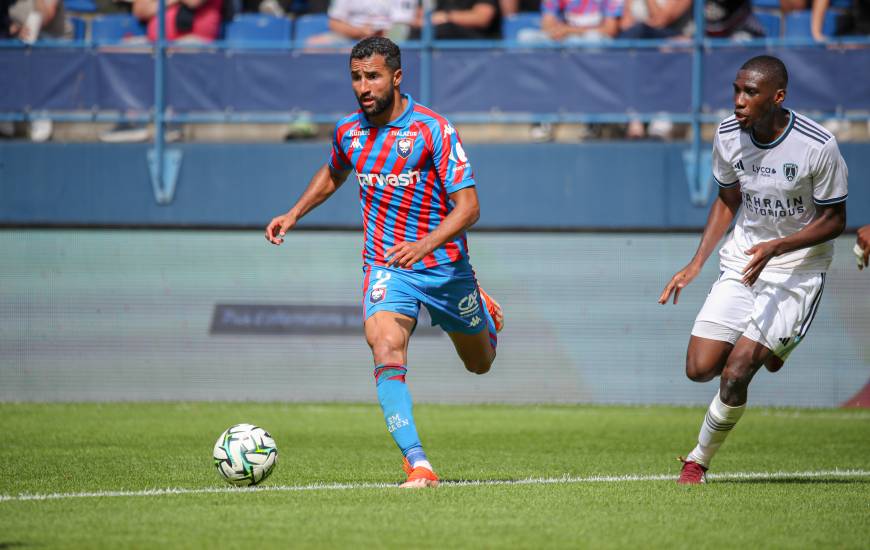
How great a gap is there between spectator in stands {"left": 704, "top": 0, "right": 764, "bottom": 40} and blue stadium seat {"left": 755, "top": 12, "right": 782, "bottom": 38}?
252mm

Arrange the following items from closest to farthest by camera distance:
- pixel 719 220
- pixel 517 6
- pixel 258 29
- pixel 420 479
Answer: pixel 420 479 → pixel 719 220 → pixel 258 29 → pixel 517 6

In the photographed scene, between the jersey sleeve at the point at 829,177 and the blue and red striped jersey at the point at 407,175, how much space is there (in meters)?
1.97

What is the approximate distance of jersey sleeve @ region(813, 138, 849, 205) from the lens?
23.6ft

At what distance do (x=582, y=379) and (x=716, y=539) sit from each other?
8.40 m

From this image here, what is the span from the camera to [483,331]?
797 cm

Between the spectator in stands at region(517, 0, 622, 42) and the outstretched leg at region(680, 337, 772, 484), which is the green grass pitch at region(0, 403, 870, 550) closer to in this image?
the outstretched leg at region(680, 337, 772, 484)

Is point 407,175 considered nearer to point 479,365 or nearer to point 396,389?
point 396,389

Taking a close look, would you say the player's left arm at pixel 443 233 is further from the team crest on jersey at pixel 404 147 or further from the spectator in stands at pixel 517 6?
the spectator in stands at pixel 517 6

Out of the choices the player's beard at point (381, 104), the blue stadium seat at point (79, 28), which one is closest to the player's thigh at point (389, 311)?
the player's beard at point (381, 104)

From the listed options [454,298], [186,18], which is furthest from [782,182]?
[186,18]

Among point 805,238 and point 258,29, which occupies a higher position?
point 805,238

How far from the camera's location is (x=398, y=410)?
7.15 m

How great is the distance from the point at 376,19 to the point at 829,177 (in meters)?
8.22

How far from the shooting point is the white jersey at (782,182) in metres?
7.23
